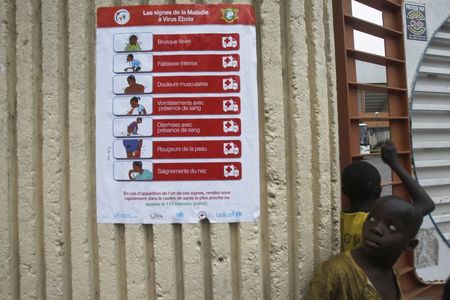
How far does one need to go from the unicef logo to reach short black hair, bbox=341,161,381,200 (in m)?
1.46

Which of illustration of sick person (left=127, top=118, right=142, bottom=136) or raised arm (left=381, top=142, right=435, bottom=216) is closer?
illustration of sick person (left=127, top=118, right=142, bottom=136)

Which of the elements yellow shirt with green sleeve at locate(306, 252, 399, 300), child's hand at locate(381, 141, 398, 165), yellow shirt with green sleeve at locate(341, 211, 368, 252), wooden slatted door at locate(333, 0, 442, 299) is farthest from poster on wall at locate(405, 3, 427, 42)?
yellow shirt with green sleeve at locate(306, 252, 399, 300)

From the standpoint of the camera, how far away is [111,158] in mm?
2006

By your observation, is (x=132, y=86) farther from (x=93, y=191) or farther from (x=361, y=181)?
(x=361, y=181)

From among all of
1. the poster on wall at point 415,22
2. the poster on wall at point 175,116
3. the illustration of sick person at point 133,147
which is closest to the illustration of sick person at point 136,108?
the poster on wall at point 175,116

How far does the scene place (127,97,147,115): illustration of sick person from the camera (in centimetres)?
199

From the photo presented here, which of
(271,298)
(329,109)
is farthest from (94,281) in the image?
(329,109)

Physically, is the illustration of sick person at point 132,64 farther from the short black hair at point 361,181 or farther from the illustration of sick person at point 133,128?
the short black hair at point 361,181

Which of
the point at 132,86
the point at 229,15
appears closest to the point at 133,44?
the point at 132,86

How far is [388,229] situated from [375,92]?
145cm

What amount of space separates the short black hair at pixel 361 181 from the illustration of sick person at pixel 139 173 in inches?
44.1

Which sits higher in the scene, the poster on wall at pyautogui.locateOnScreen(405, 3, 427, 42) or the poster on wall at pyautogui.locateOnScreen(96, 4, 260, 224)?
the poster on wall at pyautogui.locateOnScreen(405, 3, 427, 42)

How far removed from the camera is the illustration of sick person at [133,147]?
199 cm

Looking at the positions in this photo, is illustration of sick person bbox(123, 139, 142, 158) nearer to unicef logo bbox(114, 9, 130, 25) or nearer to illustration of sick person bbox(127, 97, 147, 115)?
illustration of sick person bbox(127, 97, 147, 115)
